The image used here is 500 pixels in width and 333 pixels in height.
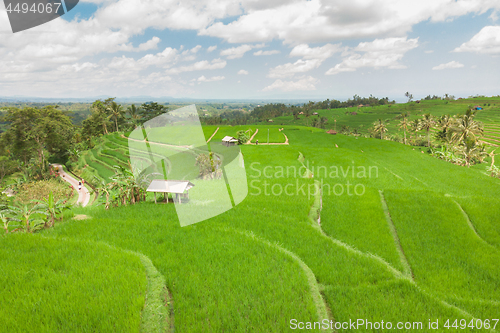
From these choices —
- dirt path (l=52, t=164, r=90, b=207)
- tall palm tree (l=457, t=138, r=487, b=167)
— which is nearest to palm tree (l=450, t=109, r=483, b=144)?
tall palm tree (l=457, t=138, r=487, b=167)

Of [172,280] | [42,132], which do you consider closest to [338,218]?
[172,280]

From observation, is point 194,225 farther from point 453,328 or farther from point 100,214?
point 453,328

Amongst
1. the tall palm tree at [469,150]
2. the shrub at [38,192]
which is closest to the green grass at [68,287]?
the shrub at [38,192]

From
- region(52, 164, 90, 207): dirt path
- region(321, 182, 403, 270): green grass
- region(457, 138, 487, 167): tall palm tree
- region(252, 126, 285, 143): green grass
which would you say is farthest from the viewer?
region(252, 126, 285, 143): green grass

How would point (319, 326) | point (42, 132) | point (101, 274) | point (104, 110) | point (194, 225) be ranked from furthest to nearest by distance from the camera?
point (104, 110)
point (42, 132)
point (194, 225)
point (101, 274)
point (319, 326)

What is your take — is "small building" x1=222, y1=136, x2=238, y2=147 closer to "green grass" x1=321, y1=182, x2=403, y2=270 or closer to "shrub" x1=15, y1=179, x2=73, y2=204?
"shrub" x1=15, y1=179, x2=73, y2=204

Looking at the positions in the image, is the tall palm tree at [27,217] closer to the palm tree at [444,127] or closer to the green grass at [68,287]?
the green grass at [68,287]

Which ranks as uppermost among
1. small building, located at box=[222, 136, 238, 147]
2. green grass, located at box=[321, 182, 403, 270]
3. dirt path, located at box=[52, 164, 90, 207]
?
green grass, located at box=[321, 182, 403, 270]

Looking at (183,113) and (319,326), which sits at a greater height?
(183,113)

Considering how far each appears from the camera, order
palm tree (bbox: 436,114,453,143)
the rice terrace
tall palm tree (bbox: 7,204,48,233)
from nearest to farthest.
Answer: the rice terrace → tall palm tree (bbox: 7,204,48,233) → palm tree (bbox: 436,114,453,143)

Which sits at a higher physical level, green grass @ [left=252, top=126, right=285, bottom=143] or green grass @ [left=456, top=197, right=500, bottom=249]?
green grass @ [left=456, top=197, right=500, bottom=249]
